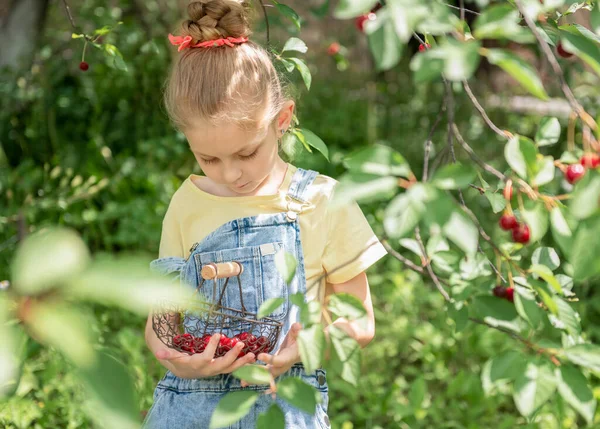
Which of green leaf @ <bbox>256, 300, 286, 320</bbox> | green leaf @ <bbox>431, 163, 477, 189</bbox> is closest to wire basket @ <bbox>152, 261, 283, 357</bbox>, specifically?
green leaf @ <bbox>256, 300, 286, 320</bbox>

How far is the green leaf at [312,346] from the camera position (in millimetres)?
914

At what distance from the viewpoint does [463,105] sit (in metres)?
4.68

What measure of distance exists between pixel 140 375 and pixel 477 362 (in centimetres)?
129

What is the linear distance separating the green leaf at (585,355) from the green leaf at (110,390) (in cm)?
55

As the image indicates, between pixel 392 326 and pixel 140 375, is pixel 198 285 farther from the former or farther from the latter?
pixel 392 326

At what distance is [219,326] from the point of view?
1485 millimetres

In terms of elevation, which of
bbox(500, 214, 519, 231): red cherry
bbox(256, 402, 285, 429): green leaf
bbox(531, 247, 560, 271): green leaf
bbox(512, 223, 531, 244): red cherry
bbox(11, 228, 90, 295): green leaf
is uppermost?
bbox(11, 228, 90, 295): green leaf

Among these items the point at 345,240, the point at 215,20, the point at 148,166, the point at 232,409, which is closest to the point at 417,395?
the point at 345,240

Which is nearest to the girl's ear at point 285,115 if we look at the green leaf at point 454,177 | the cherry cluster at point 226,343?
the cherry cluster at point 226,343

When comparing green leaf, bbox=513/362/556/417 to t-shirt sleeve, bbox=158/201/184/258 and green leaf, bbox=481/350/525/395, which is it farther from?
t-shirt sleeve, bbox=158/201/184/258

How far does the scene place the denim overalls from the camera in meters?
1.46

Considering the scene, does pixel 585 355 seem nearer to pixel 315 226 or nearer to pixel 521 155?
pixel 521 155

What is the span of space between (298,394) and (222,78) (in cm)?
75

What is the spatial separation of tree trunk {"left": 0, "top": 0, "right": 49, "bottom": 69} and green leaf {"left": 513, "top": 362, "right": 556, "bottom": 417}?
3.63 m
